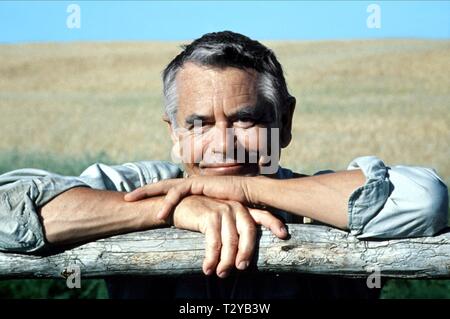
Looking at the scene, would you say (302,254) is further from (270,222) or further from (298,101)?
(298,101)

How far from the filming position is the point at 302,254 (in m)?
2.71

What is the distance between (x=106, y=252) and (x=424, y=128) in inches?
543

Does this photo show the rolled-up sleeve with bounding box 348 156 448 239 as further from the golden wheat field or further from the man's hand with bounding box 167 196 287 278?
the golden wheat field

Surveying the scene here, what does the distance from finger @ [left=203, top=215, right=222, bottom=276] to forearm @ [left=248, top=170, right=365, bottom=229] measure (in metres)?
0.22

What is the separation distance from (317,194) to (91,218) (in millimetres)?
644

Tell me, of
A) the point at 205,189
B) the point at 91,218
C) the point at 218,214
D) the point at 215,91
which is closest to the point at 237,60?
the point at 215,91

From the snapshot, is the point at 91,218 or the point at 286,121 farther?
the point at 286,121

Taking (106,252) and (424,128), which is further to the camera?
(424,128)

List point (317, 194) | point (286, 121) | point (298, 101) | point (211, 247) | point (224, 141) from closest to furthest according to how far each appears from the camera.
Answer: point (211, 247)
point (317, 194)
point (224, 141)
point (286, 121)
point (298, 101)

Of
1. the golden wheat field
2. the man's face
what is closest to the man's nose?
the man's face

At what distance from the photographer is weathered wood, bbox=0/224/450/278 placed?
271cm

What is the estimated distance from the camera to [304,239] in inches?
107
